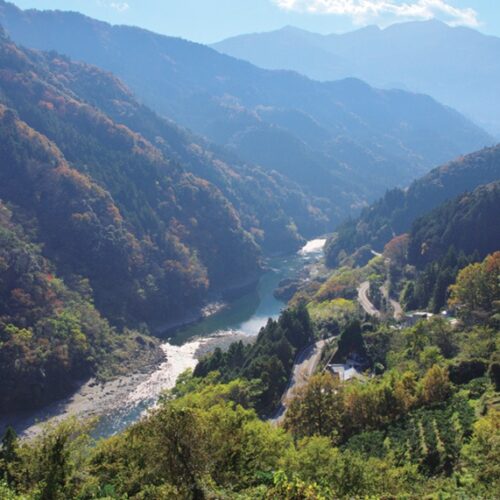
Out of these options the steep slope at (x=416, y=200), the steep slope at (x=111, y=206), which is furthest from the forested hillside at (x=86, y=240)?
the steep slope at (x=416, y=200)

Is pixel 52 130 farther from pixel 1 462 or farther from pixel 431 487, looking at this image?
pixel 431 487

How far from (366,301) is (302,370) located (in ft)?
131

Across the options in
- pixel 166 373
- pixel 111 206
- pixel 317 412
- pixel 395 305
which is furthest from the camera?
pixel 111 206

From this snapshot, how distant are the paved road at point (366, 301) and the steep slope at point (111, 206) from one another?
126ft

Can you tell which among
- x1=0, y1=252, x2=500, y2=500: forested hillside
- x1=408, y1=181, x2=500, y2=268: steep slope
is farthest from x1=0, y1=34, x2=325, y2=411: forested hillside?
x1=408, y1=181, x2=500, y2=268: steep slope

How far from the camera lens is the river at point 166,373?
7712cm

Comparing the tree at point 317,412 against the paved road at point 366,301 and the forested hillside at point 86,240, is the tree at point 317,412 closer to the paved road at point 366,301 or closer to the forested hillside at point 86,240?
the forested hillside at point 86,240

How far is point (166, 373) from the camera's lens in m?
93.8

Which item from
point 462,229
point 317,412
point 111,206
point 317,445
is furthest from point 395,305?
point 317,445

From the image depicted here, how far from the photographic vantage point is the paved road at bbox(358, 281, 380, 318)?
10281 cm

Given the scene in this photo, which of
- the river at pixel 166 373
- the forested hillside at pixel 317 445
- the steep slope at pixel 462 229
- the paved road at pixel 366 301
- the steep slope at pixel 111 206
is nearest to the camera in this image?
the forested hillside at pixel 317 445

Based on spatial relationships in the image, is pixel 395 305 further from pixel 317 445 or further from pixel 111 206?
pixel 317 445

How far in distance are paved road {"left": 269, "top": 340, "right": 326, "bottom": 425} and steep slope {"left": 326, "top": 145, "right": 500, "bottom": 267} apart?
8399 cm

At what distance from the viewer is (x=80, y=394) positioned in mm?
84438
